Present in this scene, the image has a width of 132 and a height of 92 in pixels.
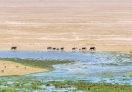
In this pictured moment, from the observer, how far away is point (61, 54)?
156 feet

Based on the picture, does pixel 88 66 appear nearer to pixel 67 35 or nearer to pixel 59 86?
pixel 59 86

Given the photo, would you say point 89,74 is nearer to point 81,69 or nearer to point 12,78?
point 81,69

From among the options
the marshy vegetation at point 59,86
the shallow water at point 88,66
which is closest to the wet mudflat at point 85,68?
the shallow water at point 88,66

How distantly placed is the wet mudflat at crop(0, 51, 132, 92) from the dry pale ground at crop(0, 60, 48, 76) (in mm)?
1131

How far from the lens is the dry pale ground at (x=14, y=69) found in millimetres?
36094

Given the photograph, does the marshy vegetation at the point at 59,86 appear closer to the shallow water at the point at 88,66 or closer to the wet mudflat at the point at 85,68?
the wet mudflat at the point at 85,68

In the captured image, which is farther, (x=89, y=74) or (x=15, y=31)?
(x=15, y=31)

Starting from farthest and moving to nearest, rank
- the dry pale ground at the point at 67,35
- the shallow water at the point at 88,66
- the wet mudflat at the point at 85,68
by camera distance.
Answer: the dry pale ground at the point at 67,35, the shallow water at the point at 88,66, the wet mudflat at the point at 85,68

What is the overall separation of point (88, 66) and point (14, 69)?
6.73m

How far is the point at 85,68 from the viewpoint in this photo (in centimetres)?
3925

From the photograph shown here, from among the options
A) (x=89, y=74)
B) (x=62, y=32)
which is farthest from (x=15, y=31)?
(x=89, y=74)

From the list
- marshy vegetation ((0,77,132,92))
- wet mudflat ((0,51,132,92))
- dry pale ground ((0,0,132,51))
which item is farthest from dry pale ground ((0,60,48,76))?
dry pale ground ((0,0,132,51))

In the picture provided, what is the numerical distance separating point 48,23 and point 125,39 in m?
21.7

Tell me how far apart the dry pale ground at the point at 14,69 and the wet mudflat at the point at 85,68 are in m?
1.13
